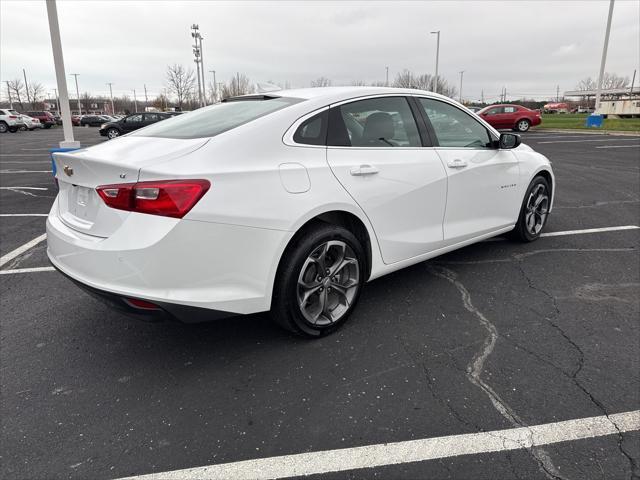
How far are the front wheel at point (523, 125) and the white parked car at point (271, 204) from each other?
82.2 feet

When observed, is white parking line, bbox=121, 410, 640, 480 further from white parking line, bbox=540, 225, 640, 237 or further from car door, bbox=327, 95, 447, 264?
white parking line, bbox=540, 225, 640, 237

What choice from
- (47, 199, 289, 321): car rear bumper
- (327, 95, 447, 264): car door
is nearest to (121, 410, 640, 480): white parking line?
(47, 199, 289, 321): car rear bumper

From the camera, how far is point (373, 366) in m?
2.80

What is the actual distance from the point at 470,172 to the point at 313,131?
5.39ft

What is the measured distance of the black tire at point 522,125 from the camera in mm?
26125

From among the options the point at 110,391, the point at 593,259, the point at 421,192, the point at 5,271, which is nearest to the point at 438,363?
the point at 421,192

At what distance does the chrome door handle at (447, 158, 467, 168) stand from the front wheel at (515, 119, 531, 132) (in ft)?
82.9

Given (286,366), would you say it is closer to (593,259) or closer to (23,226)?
(593,259)

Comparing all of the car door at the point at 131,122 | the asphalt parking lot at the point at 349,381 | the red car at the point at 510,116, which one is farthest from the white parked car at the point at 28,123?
the asphalt parking lot at the point at 349,381

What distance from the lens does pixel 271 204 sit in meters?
2.59

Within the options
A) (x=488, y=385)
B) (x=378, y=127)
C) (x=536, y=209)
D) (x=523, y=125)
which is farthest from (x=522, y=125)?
(x=488, y=385)

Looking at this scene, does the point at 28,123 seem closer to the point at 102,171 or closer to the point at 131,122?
the point at 131,122

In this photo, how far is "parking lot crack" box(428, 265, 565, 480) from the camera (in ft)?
6.71

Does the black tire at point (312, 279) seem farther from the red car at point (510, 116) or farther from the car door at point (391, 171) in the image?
the red car at point (510, 116)
